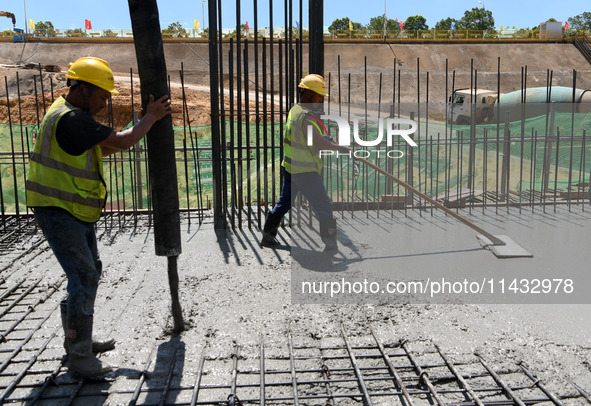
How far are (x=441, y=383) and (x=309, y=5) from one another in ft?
17.4

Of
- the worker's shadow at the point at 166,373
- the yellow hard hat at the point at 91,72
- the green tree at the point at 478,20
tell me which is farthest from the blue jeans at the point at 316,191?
the green tree at the point at 478,20

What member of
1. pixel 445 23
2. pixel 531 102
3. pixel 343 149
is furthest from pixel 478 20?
pixel 343 149

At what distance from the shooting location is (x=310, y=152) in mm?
5906

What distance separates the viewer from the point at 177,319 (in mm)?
3959

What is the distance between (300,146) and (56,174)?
3089mm

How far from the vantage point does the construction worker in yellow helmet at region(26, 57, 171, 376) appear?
3.21m

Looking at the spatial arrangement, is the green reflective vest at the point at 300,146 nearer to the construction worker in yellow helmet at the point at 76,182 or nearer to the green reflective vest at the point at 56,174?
the construction worker in yellow helmet at the point at 76,182

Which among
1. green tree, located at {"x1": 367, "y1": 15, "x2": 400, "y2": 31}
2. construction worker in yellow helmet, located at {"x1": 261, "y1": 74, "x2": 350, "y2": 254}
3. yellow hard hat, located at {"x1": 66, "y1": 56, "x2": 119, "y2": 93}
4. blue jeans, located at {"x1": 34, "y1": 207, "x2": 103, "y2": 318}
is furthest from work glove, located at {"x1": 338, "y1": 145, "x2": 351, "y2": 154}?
green tree, located at {"x1": 367, "y1": 15, "x2": 400, "y2": 31}

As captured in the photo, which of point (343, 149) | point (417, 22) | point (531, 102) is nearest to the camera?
point (343, 149)

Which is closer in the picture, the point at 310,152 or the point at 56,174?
the point at 56,174

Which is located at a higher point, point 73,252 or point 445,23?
point 445,23

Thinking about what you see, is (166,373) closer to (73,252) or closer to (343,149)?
(73,252)

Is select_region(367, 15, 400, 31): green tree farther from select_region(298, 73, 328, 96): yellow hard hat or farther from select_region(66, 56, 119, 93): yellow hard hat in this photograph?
select_region(66, 56, 119, 93): yellow hard hat

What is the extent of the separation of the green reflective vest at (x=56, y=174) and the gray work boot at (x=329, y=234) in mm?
3053
